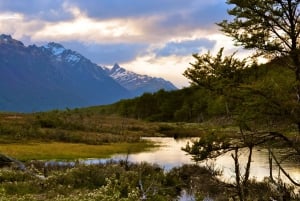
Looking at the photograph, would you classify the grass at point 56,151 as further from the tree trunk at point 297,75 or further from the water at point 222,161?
the tree trunk at point 297,75

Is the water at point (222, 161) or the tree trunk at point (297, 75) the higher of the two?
the tree trunk at point (297, 75)

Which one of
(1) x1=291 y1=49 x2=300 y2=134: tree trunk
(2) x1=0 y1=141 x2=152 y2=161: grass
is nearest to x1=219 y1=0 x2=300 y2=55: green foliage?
(1) x1=291 y1=49 x2=300 y2=134: tree trunk

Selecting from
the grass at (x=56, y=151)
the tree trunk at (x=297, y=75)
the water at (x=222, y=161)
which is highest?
the tree trunk at (x=297, y=75)

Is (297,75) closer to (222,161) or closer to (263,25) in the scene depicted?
(263,25)

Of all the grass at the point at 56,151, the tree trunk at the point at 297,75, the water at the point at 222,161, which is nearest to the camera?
the tree trunk at the point at 297,75

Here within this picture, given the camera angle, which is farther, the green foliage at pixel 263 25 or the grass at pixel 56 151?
the grass at pixel 56 151

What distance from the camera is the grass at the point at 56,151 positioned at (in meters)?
51.1

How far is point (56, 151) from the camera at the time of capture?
184 ft

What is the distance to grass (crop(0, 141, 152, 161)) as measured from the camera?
5112 cm

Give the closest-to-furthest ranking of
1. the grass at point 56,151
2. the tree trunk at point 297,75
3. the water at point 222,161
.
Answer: the tree trunk at point 297,75
the water at point 222,161
the grass at point 56,151

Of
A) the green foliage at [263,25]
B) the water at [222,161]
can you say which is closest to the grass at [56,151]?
the water at [222,161]

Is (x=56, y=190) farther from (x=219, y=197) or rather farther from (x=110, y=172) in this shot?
(x=219, y=197)

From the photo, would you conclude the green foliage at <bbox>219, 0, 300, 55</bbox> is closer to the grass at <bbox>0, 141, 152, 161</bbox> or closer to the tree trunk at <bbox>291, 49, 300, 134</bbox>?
the tree trunk at <bbox>291, 49, 300, 134</bbox>

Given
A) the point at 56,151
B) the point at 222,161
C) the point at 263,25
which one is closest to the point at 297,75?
the point at 263,25
